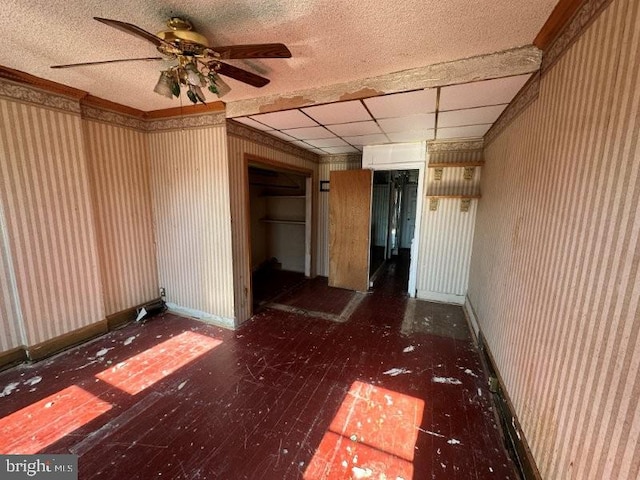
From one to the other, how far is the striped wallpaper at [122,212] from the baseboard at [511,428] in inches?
167

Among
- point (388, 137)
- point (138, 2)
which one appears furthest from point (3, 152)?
point (388, 137)

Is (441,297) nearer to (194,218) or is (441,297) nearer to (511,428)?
(511,428)

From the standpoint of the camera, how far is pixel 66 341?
2.83m

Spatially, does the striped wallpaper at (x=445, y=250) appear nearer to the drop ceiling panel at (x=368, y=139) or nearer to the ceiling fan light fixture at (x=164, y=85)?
the drop ceiling panel at (x=368, y=139)

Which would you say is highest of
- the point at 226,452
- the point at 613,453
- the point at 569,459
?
the point at 613,453

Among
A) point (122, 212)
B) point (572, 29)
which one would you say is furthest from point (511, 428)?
point (122, 212)

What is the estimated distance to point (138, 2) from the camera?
1.43 metres

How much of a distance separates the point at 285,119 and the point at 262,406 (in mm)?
2900

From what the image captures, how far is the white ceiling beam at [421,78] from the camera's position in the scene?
1848mm

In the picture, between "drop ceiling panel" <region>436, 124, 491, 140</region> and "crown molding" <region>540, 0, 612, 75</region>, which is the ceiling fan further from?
"drop ceiling panel" <region>436, 124, 491, 140</region>

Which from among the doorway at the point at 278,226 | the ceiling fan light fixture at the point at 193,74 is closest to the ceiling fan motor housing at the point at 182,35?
the ceiling fan light fixture at the point at 193,74

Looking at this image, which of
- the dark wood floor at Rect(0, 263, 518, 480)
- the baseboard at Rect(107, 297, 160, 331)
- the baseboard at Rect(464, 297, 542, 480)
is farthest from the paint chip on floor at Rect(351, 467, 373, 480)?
the baseboard at Rect(107, 297, 160, 331)

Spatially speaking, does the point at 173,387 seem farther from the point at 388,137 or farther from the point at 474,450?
the point at 388,137

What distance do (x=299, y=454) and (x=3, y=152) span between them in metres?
3.52
